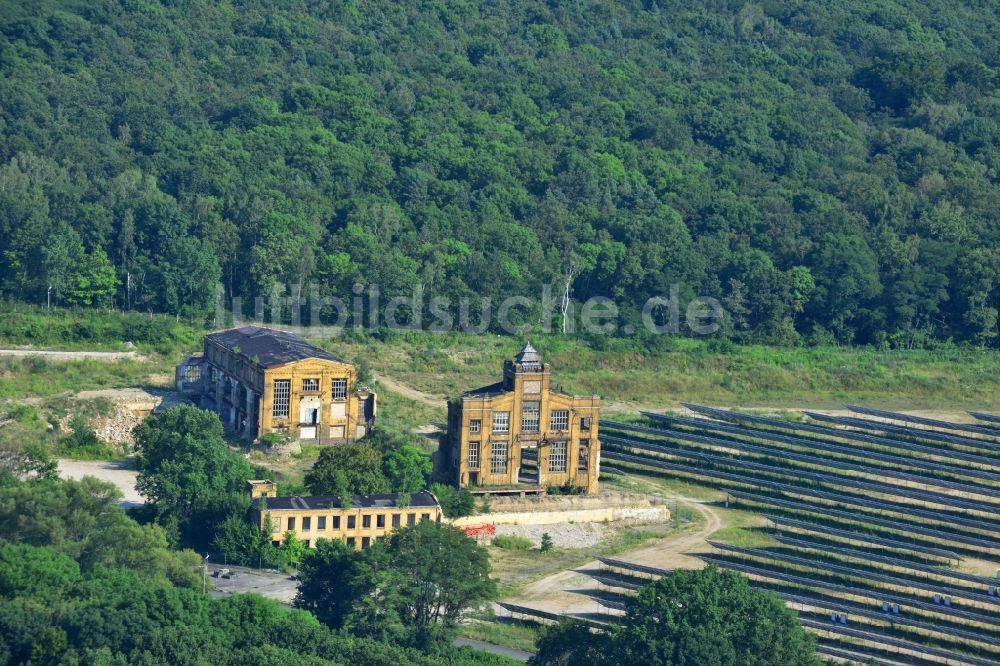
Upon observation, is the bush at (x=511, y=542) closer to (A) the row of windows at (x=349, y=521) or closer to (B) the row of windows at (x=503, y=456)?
(A) the row of windows at (x=349, y=521)

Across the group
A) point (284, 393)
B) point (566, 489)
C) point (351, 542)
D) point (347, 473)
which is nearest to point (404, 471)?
point (347, 473)

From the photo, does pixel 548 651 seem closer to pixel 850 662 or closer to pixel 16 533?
pixel 850 662

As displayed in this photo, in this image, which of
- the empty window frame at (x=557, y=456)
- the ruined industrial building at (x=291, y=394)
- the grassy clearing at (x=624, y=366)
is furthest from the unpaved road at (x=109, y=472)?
the empty window frame at (x=557, y=456)

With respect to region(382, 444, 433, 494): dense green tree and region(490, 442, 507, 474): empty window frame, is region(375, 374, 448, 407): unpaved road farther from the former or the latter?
region(382, 444, 433, 494): dense green tree

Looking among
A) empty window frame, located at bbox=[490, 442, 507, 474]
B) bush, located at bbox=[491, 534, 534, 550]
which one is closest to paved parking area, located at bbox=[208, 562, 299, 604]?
bush, located at bbox=[491, 534, 534, 550]

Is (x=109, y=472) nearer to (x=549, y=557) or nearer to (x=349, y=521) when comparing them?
(x=349, y=521)
